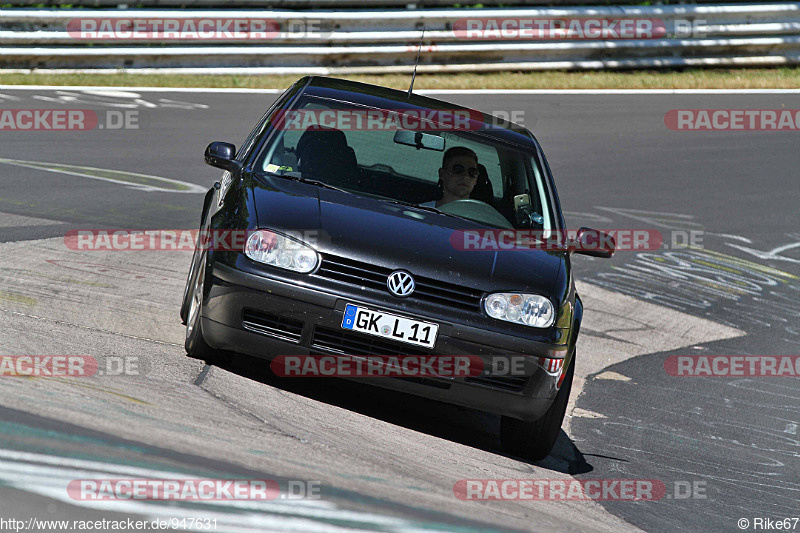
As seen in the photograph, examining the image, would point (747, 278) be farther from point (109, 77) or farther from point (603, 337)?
point (109, 77)

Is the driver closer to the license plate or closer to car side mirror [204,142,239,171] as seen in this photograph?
→ car side mirror [204,142,239,171]

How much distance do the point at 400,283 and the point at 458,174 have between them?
1469 millimetres

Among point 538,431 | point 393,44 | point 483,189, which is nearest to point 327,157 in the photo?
point 483,189

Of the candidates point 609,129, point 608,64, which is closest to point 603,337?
point 609,129

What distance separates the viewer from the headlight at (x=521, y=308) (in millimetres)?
5191

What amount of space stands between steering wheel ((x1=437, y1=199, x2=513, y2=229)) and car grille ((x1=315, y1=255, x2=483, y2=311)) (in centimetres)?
96

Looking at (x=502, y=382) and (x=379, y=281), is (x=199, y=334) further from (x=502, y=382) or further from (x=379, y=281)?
(x=502, y=382)

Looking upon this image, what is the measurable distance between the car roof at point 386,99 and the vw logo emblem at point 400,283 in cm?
170

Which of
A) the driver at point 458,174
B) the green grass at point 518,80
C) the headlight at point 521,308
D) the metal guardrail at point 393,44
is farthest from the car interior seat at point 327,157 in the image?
the green grass at point 518,80

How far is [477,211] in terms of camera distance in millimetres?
6180

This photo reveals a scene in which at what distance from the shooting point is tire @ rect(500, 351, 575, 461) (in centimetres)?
552

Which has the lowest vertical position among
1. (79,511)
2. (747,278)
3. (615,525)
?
(747,278)

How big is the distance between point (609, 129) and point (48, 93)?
25.3 ft

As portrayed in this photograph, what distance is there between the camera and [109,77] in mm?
15969
